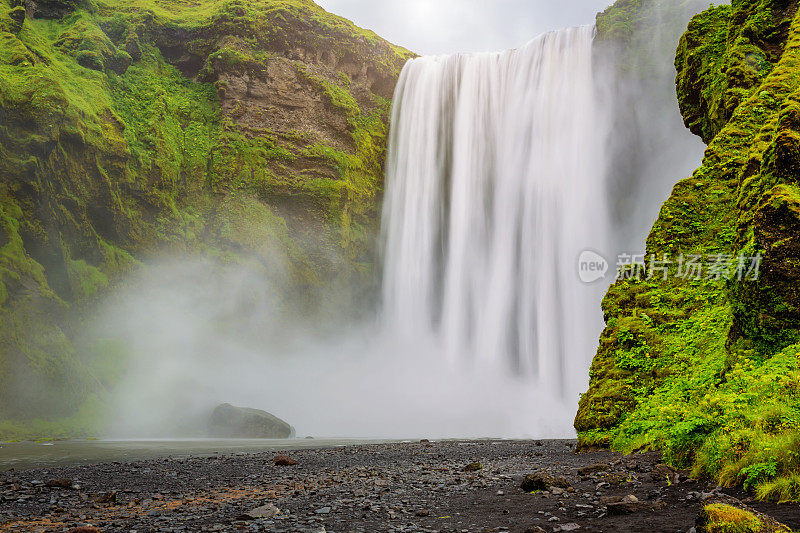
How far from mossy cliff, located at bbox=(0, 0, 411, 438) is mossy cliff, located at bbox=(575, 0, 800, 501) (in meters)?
24.9

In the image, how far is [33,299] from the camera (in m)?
24.7

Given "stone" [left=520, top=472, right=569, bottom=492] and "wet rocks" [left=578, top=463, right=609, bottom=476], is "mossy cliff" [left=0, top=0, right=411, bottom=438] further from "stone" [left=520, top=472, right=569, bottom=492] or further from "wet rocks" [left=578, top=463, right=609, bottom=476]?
"wet rocks" [left=578, top=463, right=609, bottom=476]

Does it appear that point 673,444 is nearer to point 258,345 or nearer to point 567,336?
point 567,336

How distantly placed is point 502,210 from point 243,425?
21.6 m

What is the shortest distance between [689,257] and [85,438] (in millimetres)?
24379

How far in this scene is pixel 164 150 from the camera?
33719 mm

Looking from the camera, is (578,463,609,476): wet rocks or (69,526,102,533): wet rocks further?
(578,463,609,476): wet rocks

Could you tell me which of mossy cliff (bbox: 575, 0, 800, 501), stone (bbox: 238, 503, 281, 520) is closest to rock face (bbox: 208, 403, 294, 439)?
mossy cliff (bbox: 575, 0, 800, 501)

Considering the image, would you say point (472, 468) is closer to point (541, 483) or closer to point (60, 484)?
point (541, 483)

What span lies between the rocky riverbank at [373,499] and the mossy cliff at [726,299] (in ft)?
1.76

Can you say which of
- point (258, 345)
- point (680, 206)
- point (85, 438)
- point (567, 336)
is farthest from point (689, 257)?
point (258, 345)

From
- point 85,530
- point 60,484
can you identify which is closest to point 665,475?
point 85,530

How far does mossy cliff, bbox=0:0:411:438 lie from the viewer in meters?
25.6

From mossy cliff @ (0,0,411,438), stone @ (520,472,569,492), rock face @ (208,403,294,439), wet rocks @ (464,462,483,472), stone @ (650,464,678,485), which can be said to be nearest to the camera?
stone @ (650,464,678,485)
